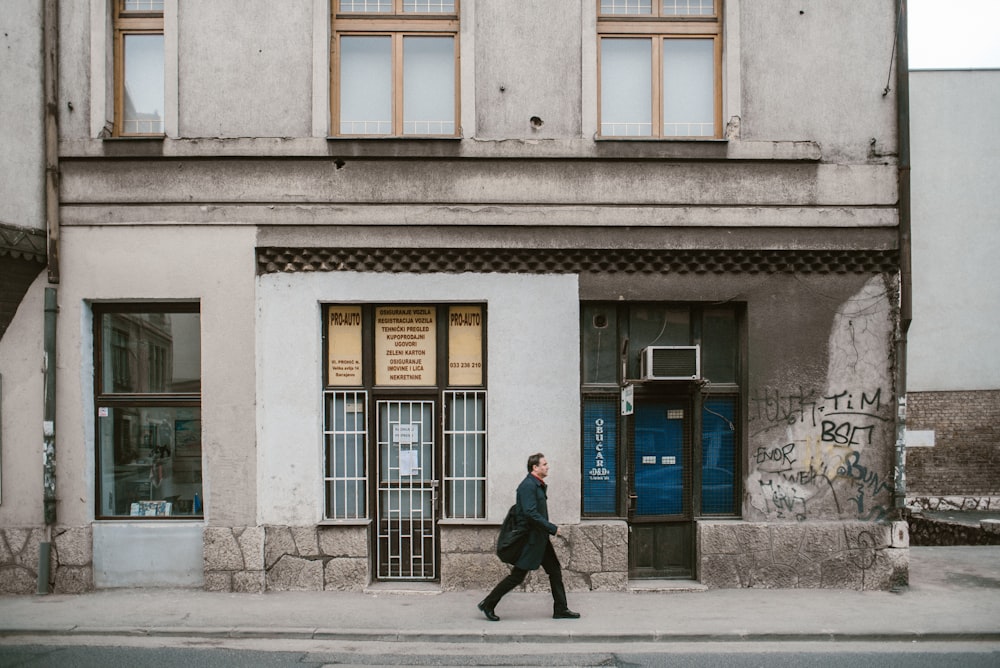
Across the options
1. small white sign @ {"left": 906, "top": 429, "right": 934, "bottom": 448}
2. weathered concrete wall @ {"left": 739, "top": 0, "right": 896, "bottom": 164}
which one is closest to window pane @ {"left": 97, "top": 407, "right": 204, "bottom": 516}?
weathered concrete wall @ {"left": 739, "top": 0, "right": 896, "bottom": 164}

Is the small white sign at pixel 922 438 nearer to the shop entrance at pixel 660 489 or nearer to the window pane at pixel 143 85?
the shop entrance at pixel 660 489

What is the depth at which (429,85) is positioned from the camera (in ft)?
31.9

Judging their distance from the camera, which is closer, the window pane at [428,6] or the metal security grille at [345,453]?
the metal security grille at [345,453]

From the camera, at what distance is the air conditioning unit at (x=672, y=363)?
9.20 m

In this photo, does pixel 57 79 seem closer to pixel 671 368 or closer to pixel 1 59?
pixel 1 59

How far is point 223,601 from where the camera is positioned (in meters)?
8.71

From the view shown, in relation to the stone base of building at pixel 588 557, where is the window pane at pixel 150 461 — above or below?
above

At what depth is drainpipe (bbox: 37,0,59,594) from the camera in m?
9.15

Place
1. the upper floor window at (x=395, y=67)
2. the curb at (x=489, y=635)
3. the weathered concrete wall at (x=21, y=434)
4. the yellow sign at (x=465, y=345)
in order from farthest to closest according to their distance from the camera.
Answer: the upper floor window at (x=395, y=67)
the yellow sign at (x=465, y=345)
the weathered concrete wall at (x=21, y=434)
the curb at (x=489, y=635)

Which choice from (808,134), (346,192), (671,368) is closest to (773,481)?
(671,368)

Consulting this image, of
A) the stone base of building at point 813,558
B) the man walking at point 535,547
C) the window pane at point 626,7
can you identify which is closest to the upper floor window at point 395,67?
the window pane at point 626,7

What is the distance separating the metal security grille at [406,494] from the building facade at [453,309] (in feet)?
0.13

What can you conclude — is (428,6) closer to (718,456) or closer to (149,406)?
(149,406)

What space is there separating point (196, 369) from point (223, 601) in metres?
2.82
